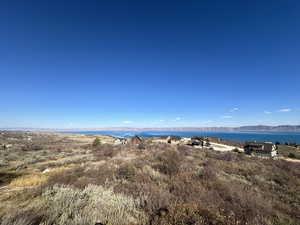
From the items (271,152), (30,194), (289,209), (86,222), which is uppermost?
(86,222)

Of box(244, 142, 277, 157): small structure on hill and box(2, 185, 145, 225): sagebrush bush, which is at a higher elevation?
box(2, 185, 145, 225): sagebrush bush

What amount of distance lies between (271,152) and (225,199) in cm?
3082

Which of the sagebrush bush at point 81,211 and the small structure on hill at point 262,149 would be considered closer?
the sagebrush bush at point 81,211

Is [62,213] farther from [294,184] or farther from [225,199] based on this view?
[294,184]

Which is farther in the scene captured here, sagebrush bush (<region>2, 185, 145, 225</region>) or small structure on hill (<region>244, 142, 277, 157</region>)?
small structure on hill (<region>244, 142, 277, 157</region>)

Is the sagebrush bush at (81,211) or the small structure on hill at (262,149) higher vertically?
the sagebrush bush at (81,211)

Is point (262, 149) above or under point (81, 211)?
under

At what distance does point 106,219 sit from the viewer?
9.95 feet

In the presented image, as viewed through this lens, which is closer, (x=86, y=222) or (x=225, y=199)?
(x=86, y=222)

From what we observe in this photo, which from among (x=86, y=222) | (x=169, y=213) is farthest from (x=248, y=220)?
(x=86, y=222)

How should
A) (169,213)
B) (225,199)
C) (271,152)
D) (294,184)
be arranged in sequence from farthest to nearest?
(271,152) < (294,184) < (225,199) < (169,213)

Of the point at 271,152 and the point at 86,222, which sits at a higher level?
the point at 86,222

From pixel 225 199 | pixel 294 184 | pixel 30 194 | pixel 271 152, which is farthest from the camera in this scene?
pixel 271 152

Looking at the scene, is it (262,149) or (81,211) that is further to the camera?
(262,149)
